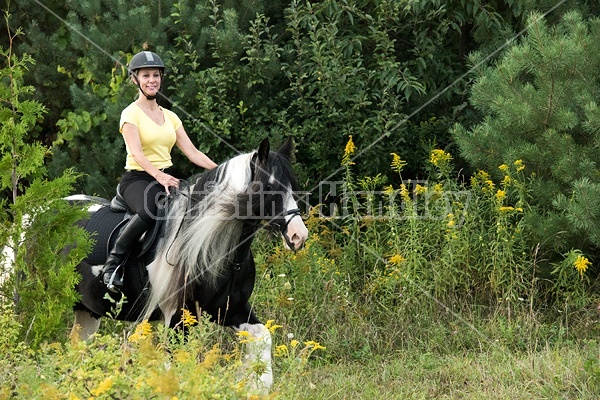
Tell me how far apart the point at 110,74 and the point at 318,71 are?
7.34 feet

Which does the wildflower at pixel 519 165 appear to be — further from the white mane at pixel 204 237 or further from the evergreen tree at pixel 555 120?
the white mane at pixel 204 237

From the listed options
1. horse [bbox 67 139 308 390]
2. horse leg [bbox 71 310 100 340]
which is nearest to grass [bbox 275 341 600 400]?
horse [bbox 67 139 308 390]

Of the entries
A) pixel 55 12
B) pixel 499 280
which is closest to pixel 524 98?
pixel 499 280

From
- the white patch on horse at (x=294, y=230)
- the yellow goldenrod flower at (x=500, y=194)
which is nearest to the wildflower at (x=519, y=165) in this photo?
the yellow goldenrod flower at (x=500, y=194)

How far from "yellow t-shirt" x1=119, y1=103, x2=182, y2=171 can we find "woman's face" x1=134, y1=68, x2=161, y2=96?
142 mm

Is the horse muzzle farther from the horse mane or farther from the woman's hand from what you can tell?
the woman's hand

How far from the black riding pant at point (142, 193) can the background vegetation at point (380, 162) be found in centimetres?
39

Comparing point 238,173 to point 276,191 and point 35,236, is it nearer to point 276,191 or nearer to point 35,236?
point 276,191

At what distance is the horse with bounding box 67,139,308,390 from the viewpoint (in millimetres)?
6062

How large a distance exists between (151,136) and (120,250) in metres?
0.86

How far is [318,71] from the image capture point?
8828 millimetres

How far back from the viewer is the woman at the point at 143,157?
6.49 m

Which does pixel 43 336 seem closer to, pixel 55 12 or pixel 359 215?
pixel 359 215

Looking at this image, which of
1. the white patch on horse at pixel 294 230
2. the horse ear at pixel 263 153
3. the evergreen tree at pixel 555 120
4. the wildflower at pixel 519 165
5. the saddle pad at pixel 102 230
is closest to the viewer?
the white patch on horse at pixel 294 230
